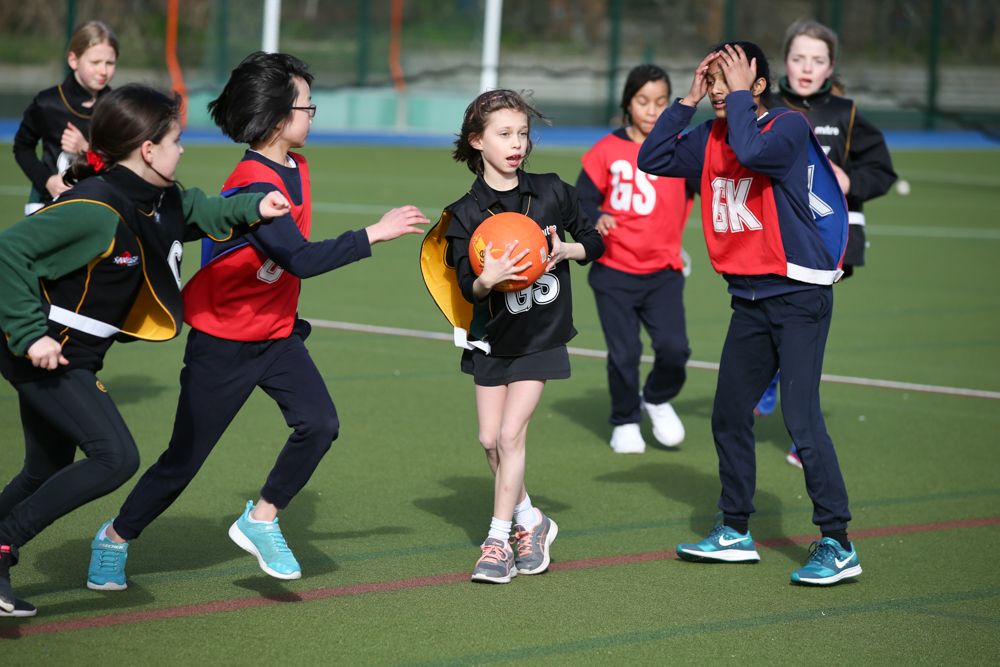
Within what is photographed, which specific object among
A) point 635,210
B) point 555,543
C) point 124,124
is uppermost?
point 124,124

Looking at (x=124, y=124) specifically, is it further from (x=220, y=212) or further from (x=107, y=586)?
(x=107, y=586)

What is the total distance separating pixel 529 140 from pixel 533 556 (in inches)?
66.4

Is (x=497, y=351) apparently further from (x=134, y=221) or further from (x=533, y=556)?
(x=134, y=221)

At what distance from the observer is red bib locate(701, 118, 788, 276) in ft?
15.1

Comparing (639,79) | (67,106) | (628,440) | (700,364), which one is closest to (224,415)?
(628,440)

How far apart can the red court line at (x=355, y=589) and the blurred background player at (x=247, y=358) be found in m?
0.16

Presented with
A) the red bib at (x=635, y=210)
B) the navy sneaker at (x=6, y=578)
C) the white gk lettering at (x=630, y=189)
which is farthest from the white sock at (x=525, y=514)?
the white gk lettering at (x=630, y=189)

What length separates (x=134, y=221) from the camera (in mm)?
3957

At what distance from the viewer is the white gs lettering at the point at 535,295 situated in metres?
4.63

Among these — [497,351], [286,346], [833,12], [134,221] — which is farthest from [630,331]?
[833,12]

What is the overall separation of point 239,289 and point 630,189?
317 centimetres

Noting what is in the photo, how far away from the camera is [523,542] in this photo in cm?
474

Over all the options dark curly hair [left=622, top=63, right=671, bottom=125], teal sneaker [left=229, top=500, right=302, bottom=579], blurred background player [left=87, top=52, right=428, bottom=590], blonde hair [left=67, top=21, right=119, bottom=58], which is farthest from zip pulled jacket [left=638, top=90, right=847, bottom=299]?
blonde hair [left=67, top=21, right=119, bottom=58]

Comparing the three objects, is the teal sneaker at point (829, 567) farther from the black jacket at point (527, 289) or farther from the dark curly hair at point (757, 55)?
the dark curly hair at point (757, 55)
